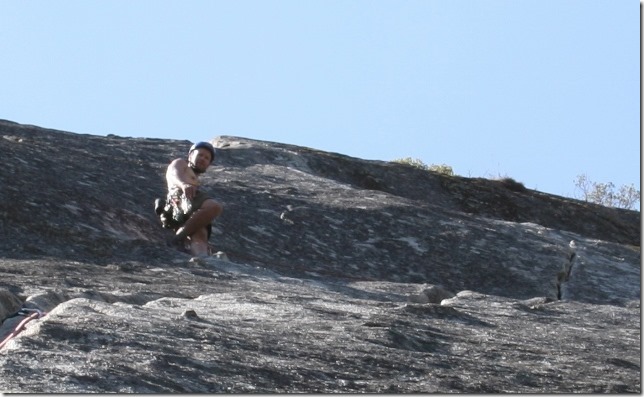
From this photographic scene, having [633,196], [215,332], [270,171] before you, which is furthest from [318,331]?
[633,196]

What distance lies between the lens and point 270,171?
17.8 m

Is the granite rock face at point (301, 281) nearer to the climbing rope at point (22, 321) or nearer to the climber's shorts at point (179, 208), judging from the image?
the climbing rope at point (22, 321)

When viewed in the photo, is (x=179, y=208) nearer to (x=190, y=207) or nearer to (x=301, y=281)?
(x=190, y=207)

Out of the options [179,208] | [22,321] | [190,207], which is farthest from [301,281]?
[22,321]

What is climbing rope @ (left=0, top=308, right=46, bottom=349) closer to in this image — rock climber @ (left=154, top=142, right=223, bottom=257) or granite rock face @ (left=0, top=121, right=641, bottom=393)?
granite rock face @ (left=0, top=121, right=641, bottom=393)

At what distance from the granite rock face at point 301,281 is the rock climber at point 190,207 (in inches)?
10.2

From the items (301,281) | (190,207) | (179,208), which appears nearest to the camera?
(301,281)

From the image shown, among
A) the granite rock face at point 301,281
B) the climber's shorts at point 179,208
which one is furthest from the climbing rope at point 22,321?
the climber's shorts at point 179,208

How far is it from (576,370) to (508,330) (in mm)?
1621

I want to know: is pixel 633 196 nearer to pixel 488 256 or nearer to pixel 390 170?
pixel 390 170

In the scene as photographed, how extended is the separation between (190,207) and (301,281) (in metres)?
1.76

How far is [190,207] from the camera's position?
12.8 meters

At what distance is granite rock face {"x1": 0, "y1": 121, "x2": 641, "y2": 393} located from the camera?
599 cm

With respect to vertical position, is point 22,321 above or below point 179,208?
Answer: below
